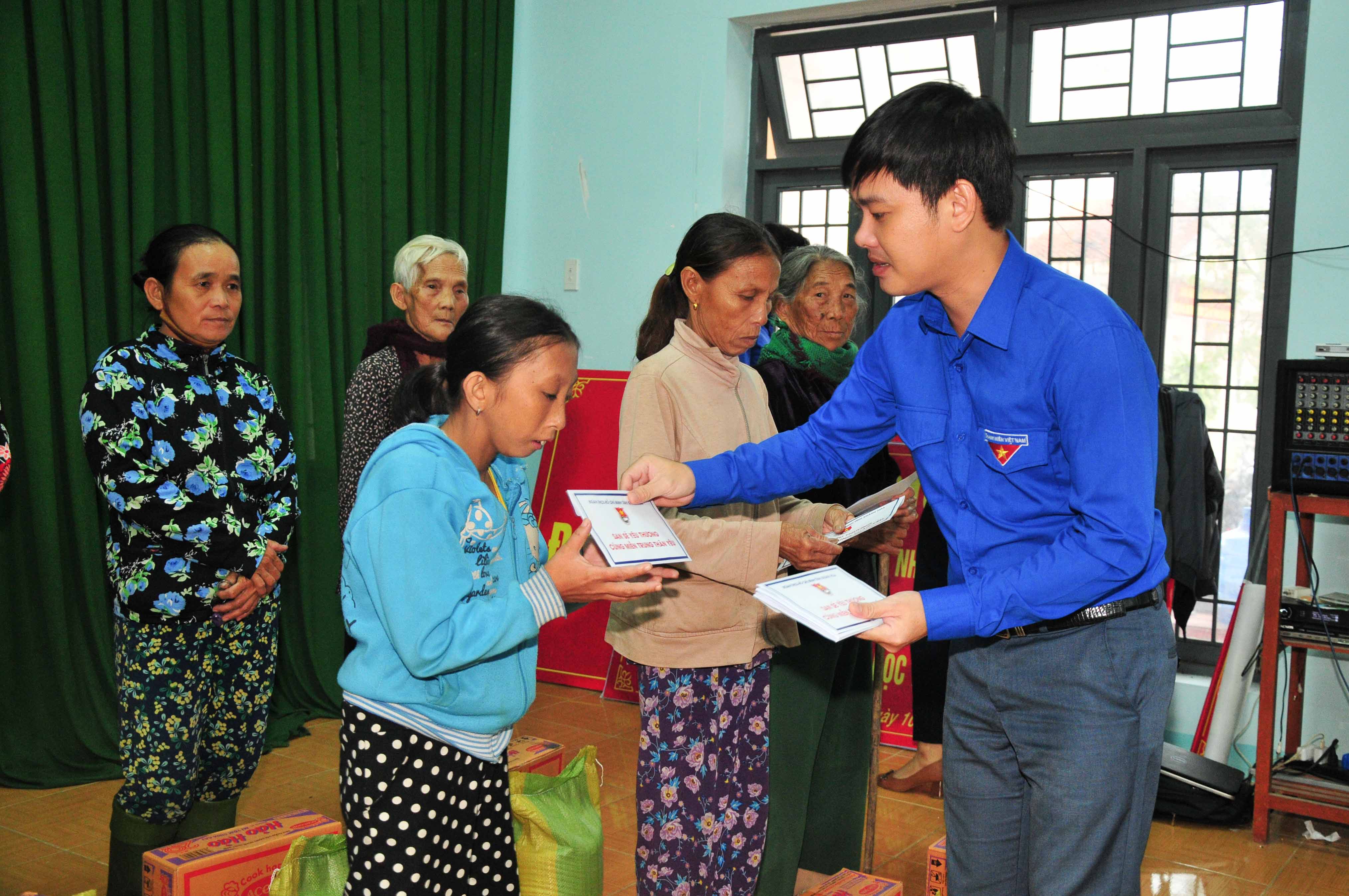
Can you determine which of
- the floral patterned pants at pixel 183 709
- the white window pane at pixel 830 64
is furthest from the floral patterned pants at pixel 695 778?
the white window pane at pixel 830 64

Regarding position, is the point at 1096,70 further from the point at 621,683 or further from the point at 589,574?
the point at 589,574

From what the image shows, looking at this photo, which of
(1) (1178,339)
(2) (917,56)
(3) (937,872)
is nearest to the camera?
(3) (937,872)

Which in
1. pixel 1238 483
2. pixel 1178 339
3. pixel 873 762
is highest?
pixel 1178 339

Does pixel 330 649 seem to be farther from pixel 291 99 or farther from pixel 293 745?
pixel 291 99

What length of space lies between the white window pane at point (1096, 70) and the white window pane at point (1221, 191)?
503 millimetres

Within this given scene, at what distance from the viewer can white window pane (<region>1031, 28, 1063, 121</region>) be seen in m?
4.23

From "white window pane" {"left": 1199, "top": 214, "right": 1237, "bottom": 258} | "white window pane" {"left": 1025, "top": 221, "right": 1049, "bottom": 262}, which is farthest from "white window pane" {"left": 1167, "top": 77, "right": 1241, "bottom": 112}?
"white window pane" {"left": 1025, "top": 221, "right": 1049, "bottom": 262}

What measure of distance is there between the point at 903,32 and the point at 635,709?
307 centimetres

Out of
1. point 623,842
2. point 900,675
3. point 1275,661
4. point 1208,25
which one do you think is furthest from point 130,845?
point 1208,25

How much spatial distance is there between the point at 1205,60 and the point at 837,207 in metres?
1.54

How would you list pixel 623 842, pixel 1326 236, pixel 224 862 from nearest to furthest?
pixel 224 862 → pixel 623 842 → pixel 1326 236

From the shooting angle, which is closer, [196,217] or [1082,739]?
[1082,739]

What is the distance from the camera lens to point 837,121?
4797 millimetres

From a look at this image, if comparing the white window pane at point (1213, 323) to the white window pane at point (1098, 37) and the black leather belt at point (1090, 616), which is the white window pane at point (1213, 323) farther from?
the black leather belt at point (1090, 616)
